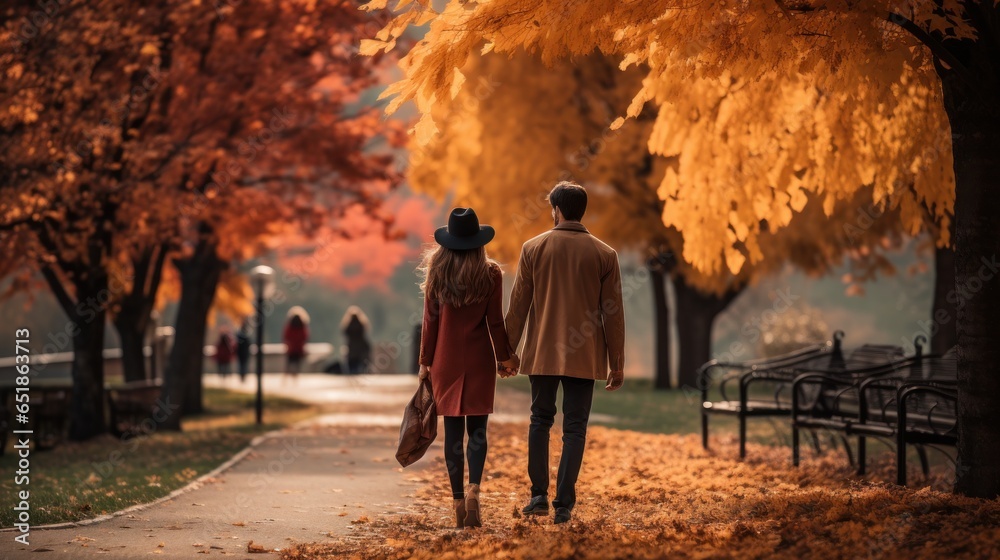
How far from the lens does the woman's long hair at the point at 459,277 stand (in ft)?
24.5

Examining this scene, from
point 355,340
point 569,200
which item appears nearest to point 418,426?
point 569,200

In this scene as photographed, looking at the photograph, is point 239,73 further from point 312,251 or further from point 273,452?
point 312,251

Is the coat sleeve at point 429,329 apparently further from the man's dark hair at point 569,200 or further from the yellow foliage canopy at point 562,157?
the yellow foliage canopy at point 562,157

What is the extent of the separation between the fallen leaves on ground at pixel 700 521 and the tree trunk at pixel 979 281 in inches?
13.1

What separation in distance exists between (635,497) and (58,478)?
5803 millimetres

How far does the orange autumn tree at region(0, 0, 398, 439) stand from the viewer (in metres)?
13.6

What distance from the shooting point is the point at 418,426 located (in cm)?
772

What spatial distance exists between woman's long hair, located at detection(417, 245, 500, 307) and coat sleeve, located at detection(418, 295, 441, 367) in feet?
0.19

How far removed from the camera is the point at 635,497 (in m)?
8.90

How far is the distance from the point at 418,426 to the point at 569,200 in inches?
64.9

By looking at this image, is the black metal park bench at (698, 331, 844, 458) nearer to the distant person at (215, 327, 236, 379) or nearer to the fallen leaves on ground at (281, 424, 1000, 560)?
the fallen leaves on ground at (281, 424, 1000, 560)

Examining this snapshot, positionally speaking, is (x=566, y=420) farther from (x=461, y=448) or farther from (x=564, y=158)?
(x=564, y=158)

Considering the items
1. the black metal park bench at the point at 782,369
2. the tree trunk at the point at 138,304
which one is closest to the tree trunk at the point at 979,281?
the black metal park bench at the point at 782,369

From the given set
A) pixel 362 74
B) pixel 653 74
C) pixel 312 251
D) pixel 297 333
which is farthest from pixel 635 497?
pixel 312 251
